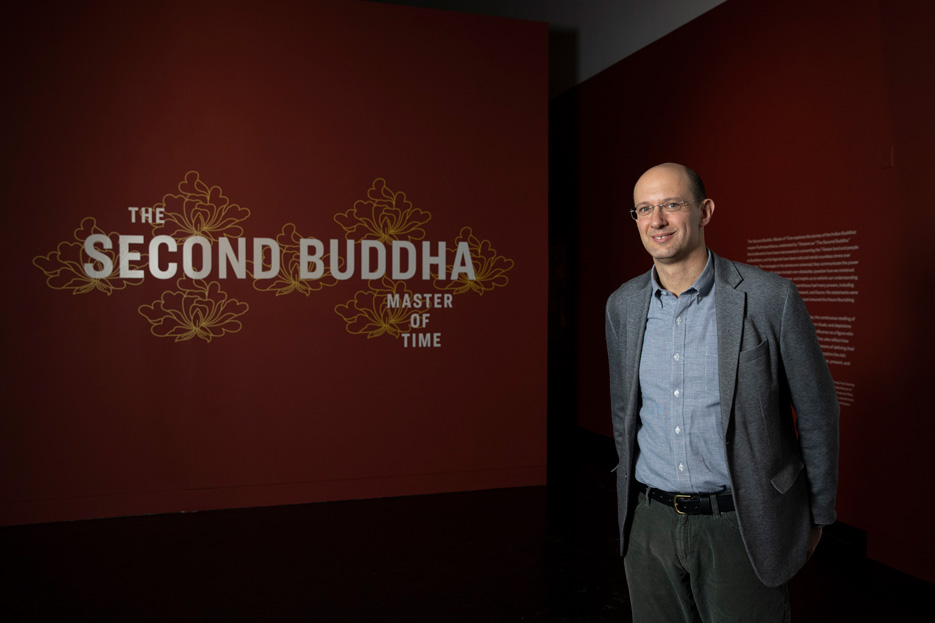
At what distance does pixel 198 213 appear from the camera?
14.9ft

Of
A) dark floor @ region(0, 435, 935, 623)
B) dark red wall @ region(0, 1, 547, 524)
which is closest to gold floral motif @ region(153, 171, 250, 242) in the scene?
dark red wall @ region(0, 1, 547, 524)

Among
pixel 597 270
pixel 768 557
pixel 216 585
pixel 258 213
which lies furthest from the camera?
pixel 597 270

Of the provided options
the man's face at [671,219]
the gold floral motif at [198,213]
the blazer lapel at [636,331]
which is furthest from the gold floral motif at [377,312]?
the man's face at [671,219]

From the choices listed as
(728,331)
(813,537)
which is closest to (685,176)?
(728,331)

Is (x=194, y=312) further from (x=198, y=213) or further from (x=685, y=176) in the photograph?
(x=685, y=176)

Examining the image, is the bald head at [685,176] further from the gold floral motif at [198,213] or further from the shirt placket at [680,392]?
the gold floral motif at [198,213]

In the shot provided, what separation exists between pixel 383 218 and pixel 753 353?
3445 millimetres

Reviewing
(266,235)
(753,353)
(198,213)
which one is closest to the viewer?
(753,353)

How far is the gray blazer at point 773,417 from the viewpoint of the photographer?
1.72 metres

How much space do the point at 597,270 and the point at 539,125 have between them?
1628 millimetres

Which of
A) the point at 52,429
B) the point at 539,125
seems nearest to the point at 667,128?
the point at 539,125

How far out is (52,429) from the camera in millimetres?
4348

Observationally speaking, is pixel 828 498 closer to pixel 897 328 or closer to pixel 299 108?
pixel 897 328

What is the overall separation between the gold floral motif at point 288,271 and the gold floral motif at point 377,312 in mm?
275
